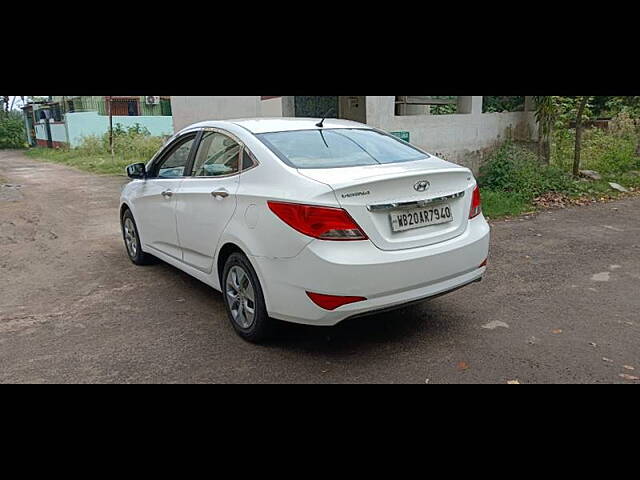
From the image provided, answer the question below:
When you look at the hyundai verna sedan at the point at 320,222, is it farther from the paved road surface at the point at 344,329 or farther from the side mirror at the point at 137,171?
the side mirror at the point at 137,171

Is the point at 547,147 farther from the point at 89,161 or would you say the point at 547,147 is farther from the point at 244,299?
the point at 89,161

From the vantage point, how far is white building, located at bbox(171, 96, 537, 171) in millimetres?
8660

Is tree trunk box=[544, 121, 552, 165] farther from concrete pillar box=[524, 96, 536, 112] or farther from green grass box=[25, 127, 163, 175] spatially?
green grass box=[25, 127, 163, 175]

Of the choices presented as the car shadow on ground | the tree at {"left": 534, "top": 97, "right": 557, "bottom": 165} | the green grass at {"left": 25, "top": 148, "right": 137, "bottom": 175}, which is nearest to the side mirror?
the car shadow on ground

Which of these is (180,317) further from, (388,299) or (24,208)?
(24,208)

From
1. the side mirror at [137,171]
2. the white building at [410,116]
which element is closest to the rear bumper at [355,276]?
the side mirror at [137,171]

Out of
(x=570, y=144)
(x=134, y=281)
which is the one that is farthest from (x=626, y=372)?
(x=570, y=144)

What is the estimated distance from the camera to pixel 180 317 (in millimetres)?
4172

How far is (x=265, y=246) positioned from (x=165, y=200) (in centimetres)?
176

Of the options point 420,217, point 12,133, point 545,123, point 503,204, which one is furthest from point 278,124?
point 12,133

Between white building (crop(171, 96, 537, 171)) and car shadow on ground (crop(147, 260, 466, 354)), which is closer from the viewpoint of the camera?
car shadow on ground (crop(147, 260, 466, 354))

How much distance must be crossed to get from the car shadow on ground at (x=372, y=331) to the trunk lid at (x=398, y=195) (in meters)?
0.60

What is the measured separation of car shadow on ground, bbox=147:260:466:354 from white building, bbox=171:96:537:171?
15.5 ft

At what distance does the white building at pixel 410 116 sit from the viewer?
8.66 metres
